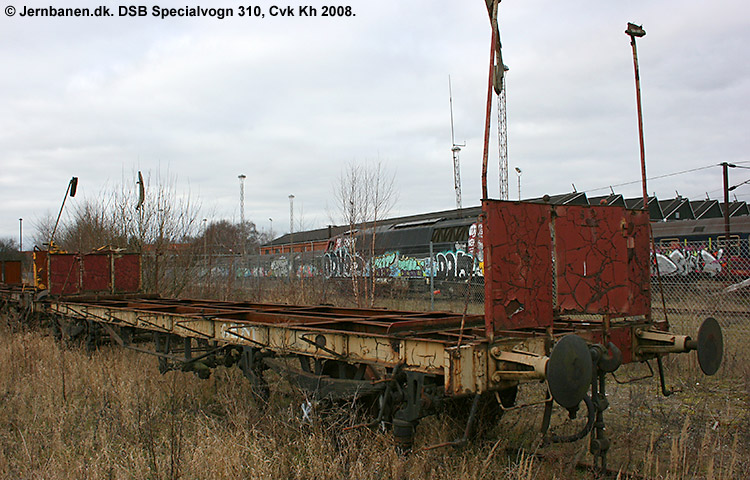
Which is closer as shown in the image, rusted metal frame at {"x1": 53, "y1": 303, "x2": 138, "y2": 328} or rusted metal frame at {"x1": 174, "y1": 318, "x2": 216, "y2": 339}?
rusted metal frame at {"x1": 174, "y1": 318, "x2": 216, "y2": 339}

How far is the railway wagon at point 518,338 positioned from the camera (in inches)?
147

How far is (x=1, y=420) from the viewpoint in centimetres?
590

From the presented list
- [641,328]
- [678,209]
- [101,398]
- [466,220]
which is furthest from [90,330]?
[678,209]

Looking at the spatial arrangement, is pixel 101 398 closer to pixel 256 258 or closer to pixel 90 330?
pixel 90 330

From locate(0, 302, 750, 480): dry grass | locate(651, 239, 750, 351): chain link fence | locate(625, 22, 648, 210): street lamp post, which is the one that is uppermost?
locate(625, 22, 648, 210): street lamp post

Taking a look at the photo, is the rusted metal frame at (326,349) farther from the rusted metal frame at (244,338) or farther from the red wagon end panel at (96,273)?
the red wagon end panel at (96,273)

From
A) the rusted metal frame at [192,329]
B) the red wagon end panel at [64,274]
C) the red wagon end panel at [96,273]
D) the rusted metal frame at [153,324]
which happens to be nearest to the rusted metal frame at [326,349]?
the rusted metal frame at [192,329]

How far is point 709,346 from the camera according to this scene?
4.51 meters

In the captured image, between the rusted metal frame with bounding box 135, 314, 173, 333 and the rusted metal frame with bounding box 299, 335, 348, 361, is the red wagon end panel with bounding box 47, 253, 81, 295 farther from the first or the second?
the rusted metal frame with bounding box 299, 335, 348, 361

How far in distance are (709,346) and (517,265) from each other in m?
1.84

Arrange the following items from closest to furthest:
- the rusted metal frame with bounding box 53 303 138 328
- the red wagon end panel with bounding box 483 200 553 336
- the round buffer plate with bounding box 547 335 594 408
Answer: the round buffer plate with bounding box 547 335 594 408
the red wagon end panel with bounding box 483 200 553 336
the rusted metal frame with bounding box 53 303 138 328

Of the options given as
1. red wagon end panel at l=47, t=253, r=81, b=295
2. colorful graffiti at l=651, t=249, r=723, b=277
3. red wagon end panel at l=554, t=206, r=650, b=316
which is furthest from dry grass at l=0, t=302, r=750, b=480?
colorful graffiti at l=651, t=249, r=723, b=277

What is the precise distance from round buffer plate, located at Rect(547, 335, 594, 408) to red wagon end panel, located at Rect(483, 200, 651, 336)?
0.49 meters

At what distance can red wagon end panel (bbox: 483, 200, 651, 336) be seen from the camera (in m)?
3.90
